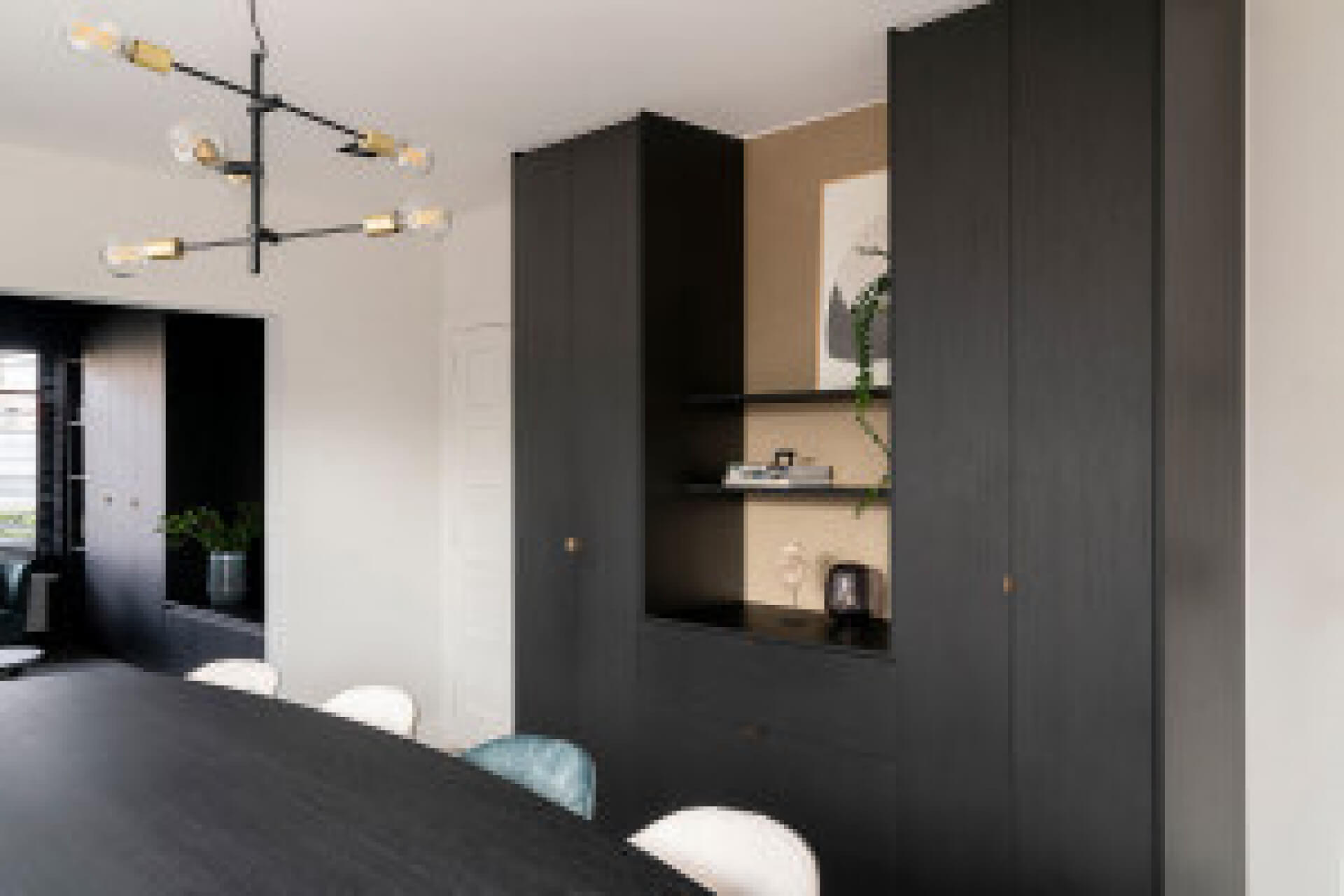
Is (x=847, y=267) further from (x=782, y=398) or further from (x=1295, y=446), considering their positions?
(x=1295, y=446)

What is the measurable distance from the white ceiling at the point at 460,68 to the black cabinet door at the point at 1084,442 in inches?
18.8

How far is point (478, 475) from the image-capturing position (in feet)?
18.2

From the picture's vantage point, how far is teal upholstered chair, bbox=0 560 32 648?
672 centimetres

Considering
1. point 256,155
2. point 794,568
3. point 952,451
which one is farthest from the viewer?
point 794,568

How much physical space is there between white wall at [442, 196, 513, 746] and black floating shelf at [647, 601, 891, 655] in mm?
1615

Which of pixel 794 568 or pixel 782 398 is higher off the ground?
pixel 782 398

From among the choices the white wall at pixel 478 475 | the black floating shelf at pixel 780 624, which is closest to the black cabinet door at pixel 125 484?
the white wall at pixel 478 475

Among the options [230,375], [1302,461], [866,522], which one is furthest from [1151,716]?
[230,375]

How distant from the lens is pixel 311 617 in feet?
17.1

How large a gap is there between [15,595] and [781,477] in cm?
573

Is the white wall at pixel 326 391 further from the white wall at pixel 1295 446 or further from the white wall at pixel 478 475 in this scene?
the white wall at pixel 1295 446

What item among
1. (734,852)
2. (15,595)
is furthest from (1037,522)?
(15,595)

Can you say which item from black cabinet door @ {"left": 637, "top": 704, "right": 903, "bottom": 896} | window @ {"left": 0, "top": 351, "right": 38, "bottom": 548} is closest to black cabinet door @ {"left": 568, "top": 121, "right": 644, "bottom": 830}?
black cabinet door @ {"left": 637, "top": 704, "right": 903, "bottom": 896}

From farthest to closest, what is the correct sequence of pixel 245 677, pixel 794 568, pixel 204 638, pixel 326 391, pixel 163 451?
1. pixel 163 451
2. pixel 204 638
3. pixel 326 391
4. pixel 794 568
5. pixel 245 677
